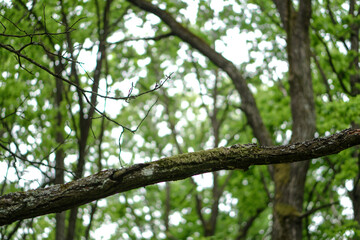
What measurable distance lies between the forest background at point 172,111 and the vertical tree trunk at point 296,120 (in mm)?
21

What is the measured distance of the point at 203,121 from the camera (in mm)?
16578

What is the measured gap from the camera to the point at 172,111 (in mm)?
15312

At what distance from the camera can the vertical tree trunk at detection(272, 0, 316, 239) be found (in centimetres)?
735

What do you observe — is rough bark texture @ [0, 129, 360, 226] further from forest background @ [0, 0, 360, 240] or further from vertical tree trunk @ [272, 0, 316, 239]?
vertical tree trunk @ [272, 0, 316, 239]

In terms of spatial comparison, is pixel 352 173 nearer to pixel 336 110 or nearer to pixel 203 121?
pixel 336 110

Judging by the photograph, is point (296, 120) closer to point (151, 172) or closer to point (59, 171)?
point (59, 171)

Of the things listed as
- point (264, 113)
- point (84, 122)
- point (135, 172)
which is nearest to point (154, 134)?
point (264, 113)

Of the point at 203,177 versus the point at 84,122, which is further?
the point at 203,177

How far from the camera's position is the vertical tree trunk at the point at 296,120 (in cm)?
735

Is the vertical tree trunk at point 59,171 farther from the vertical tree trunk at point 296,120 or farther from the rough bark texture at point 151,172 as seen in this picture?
the rough bark texture at point 151,172

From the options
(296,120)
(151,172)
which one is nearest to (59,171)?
(296,120)

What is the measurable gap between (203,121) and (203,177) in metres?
3.20

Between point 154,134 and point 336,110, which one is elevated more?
point 154,134

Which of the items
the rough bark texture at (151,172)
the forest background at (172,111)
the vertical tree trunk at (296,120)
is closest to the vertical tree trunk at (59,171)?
the forest background at (172,111)
